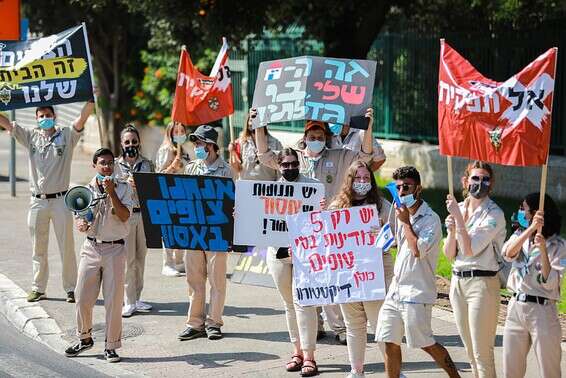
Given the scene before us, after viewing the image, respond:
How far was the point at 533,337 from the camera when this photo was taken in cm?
730

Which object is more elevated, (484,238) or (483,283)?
(484,238)

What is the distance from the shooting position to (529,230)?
7230mm

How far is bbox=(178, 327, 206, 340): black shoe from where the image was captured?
398 inches

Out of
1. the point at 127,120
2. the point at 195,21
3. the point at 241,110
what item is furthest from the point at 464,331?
the point at 127,120

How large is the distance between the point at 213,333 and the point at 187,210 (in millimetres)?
1254

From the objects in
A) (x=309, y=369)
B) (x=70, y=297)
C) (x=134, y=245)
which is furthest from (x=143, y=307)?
(x=309, y=369)

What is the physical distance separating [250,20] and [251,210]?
8358 mm

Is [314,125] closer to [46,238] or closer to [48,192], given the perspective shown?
[48,192]

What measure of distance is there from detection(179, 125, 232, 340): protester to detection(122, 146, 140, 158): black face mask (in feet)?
3.09

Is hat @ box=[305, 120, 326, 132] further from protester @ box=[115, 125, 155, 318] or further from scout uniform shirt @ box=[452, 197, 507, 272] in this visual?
scout uniform shirt @ box=[452, 197, 507, 272]

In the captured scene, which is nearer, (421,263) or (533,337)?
(533,337)

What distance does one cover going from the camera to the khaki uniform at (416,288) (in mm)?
7777

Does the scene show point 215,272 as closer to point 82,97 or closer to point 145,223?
point 145,223

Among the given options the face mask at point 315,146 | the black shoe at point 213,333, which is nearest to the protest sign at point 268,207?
the face mask at point 315,146
